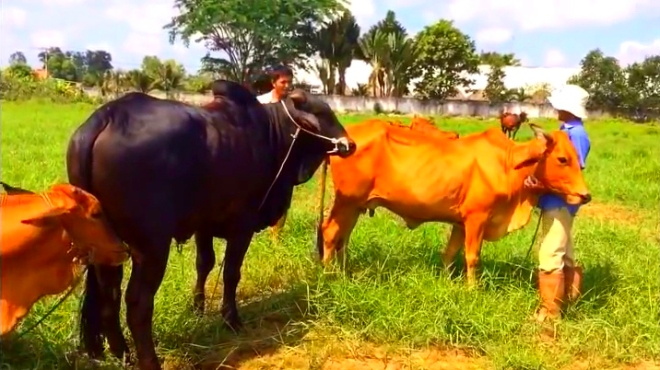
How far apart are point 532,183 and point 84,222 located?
10.8 ft

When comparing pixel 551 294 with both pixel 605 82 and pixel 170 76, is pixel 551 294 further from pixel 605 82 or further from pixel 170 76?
pixel 170 76

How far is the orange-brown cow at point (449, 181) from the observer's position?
600cm

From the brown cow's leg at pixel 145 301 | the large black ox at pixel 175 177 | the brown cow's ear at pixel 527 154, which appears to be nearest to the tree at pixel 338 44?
the brown cow's ear at pixel 527 154

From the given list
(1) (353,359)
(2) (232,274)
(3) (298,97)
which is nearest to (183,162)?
(2) (232,274)

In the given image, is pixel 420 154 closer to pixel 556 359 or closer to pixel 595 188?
pixel 556 359

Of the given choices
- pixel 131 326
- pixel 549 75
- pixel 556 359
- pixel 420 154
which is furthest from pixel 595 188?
pixel 549 75

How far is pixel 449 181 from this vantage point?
6188 mm

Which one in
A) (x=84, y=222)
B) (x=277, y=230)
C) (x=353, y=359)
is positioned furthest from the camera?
(x=277, y=230)

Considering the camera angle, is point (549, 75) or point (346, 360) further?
point (549, 75)

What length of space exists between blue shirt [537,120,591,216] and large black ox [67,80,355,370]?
62.0 inches

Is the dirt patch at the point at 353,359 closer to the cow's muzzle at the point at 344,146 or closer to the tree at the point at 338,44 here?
the cow's muzzle at the point at 344,146

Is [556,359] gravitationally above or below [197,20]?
below

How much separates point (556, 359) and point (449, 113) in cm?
3572

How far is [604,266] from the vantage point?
6.89m
